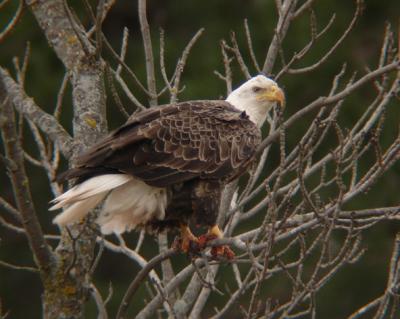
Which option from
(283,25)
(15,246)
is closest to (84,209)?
(283,25)

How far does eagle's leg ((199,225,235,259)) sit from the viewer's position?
5.99 metres

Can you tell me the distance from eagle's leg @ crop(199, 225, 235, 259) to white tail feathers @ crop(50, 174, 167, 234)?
0.25 m

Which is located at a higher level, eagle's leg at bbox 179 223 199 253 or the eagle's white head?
the eagle's white head

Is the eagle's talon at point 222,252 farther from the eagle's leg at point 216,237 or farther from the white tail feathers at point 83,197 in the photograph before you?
the white tail feathers at point 83,197

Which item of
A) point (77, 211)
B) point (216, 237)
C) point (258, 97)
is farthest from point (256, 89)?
point (77, 211)

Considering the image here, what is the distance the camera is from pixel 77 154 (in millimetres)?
5672

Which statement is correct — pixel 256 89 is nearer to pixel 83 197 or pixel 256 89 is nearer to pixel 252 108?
pixel 252 108

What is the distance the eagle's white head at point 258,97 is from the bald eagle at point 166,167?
9.0 inches

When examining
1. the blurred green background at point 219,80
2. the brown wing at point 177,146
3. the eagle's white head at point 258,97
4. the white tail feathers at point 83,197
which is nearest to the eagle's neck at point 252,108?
the eagle's white head at point 258,97

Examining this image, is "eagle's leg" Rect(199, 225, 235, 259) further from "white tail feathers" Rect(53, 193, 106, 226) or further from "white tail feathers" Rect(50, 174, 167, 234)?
"white tail feathers" Rect(53, 193, 106, 226)

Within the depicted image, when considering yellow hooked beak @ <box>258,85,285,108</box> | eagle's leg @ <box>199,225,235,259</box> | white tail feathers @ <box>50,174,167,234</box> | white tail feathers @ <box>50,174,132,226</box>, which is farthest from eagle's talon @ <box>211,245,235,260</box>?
yellow hooked beak @ <box>258,85,285,108</box>

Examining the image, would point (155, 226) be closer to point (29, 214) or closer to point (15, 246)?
point (29, 214)

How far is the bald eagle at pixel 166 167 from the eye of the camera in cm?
552

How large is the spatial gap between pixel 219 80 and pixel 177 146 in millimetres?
8731
